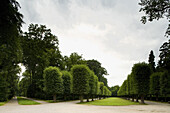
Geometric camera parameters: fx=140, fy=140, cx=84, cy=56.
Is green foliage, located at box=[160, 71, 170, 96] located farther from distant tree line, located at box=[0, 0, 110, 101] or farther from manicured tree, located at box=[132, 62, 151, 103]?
distant tree line, located at box=[0, 0, 110, 101]

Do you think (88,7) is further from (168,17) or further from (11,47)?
(11,47)

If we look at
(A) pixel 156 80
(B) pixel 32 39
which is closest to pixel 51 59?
(B) pixel 32 39

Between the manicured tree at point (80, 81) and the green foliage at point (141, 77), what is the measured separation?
8.04 metres

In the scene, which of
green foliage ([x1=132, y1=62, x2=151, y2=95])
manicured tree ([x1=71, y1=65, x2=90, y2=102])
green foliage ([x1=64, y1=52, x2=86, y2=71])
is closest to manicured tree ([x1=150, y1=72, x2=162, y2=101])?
green foliage ([x1=132, y1=62, x2=151, y2=95])

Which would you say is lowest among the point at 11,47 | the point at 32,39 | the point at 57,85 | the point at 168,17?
the point at 57,85

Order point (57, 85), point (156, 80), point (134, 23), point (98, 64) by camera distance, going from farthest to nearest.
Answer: point (98, 64)
point (156, 80)
point (57, 85)
point (134, 23)

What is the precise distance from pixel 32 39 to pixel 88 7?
25.3m

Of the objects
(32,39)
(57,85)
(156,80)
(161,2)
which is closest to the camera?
(161,2)

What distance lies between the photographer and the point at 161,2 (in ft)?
32.7

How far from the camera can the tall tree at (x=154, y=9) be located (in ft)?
33.0

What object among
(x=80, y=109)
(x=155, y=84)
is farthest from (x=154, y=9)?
(x=155, y=84)

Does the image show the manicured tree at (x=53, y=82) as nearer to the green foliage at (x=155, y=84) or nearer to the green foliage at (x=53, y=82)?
the green foliage at (x=53, y=82)

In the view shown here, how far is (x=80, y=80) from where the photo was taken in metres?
23.3

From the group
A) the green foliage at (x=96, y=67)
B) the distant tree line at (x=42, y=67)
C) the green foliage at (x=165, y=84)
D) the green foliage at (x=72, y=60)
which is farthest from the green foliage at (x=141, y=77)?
the green foliage at (x=96, y=67)
